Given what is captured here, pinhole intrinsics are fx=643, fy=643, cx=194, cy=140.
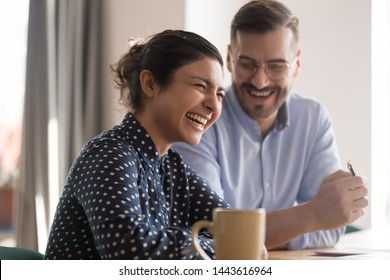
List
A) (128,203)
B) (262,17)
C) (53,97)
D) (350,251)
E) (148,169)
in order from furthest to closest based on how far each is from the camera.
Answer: (53,97) → (262,17) → (350,251) → (148,169) → (128,203)

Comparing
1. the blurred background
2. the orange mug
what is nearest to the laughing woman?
the orange mug

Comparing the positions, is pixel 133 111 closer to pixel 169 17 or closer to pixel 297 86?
pixel 169 17

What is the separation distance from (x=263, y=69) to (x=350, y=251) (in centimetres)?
68

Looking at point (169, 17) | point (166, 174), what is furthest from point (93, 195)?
point (169, 17)

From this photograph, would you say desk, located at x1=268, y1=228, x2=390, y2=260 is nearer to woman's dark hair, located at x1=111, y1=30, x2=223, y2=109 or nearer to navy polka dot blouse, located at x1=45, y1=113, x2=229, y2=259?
navy polka dot blouse, located at x1=45, y1=113, x2=229, y2=259

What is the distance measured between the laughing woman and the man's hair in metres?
0.60

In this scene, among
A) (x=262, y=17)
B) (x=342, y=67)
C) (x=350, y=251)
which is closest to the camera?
(x=350, y=251)

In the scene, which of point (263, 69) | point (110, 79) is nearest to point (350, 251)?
point (263, 69)

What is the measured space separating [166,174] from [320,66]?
225 centimetres

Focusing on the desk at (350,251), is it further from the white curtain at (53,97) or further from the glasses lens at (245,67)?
the white curtain at (53,97)

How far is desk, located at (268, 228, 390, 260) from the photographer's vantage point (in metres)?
1.26

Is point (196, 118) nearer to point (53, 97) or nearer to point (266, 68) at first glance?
point (266, 68)

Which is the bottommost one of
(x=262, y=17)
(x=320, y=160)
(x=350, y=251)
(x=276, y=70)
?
(x=350, y=251)

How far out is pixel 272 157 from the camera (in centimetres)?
198
